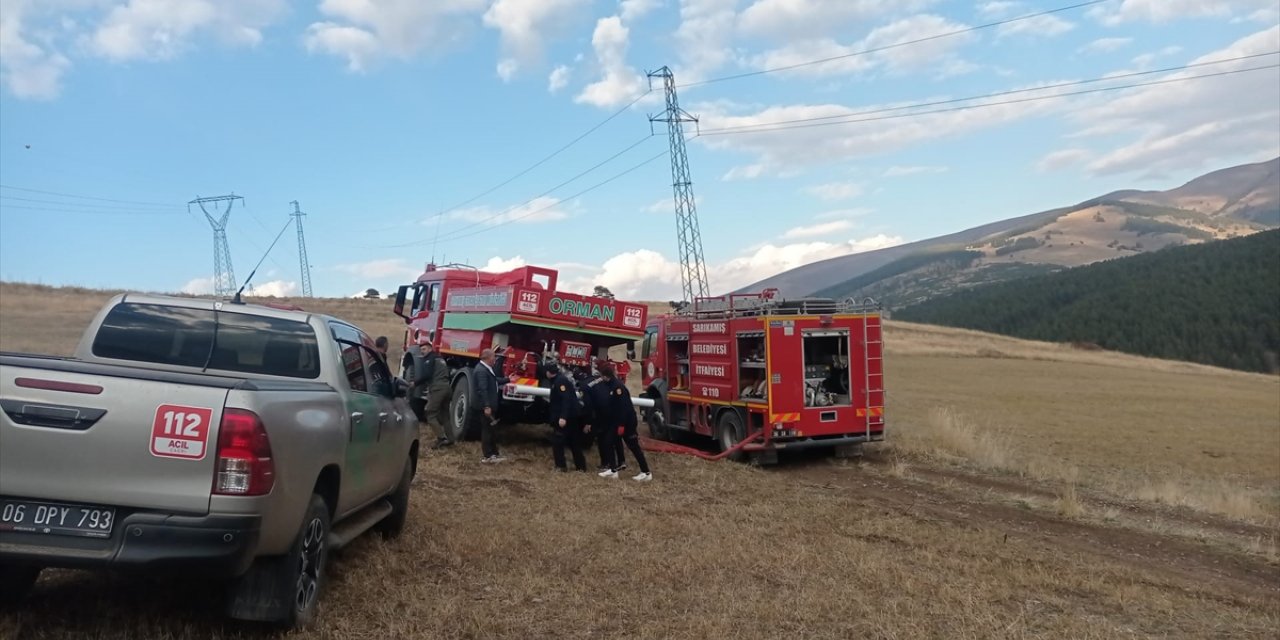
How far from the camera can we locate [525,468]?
1190 cm

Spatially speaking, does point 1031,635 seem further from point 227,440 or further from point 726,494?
point 726,494

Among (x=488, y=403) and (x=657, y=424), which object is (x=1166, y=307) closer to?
(x=657, y=424)

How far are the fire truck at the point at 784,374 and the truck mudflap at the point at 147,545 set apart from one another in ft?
34.9

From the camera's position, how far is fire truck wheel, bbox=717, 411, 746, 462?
14812 mm

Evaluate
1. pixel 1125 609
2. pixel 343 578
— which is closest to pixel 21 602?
pixel 343 578

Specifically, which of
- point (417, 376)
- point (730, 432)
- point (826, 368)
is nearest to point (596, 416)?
point (417, 376)

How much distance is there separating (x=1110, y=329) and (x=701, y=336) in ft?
328

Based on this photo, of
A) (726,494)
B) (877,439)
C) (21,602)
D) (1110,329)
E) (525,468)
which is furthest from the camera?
(1110,329)

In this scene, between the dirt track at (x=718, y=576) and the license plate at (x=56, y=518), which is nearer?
the license plate at (x=56, y=518)

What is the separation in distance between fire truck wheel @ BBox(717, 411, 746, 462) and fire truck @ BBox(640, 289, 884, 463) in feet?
0.05

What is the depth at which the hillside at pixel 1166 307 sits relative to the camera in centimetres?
9362

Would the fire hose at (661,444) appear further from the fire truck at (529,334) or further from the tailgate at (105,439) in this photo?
the tailgate at (105,439)

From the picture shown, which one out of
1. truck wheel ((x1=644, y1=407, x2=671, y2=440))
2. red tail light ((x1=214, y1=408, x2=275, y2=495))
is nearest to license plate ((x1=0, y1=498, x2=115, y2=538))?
red tail light ((x1=214, y1=408, x2=275, y2=495))

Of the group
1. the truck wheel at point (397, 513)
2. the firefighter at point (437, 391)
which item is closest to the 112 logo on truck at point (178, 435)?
the truck wheel at point (397, 513)
